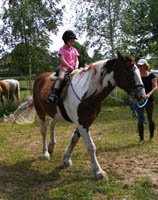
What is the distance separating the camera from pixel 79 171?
390 cm

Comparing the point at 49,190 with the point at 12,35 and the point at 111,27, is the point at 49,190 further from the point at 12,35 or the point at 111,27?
the point at 111,27

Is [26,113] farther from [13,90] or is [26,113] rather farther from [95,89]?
[95,89]

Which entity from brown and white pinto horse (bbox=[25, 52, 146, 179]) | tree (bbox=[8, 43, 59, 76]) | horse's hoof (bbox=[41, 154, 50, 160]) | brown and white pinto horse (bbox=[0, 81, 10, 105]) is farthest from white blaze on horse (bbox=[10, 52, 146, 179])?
tree (bbox=[8, 43, 59, 76])

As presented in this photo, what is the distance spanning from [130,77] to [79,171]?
184cm

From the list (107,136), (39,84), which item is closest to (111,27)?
(107,136)

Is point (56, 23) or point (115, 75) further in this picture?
point (56, 23)

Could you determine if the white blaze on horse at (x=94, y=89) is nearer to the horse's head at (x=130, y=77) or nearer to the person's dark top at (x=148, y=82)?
the horse's head at (x=130, y=77)

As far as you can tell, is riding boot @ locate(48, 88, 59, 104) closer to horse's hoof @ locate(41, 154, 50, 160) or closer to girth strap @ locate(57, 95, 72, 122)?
girth strap @ locate(57, 95, 72, 122)

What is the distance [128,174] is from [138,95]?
4.46 ft

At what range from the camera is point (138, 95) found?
10.1ft

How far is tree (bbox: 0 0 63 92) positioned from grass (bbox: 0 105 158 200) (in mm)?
5764

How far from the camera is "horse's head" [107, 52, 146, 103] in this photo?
310 centimetres

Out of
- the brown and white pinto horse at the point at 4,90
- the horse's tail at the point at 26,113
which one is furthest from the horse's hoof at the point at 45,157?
the brown and white pinto horse at the point at 4,90

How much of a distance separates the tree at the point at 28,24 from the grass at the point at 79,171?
5764 millimetres
